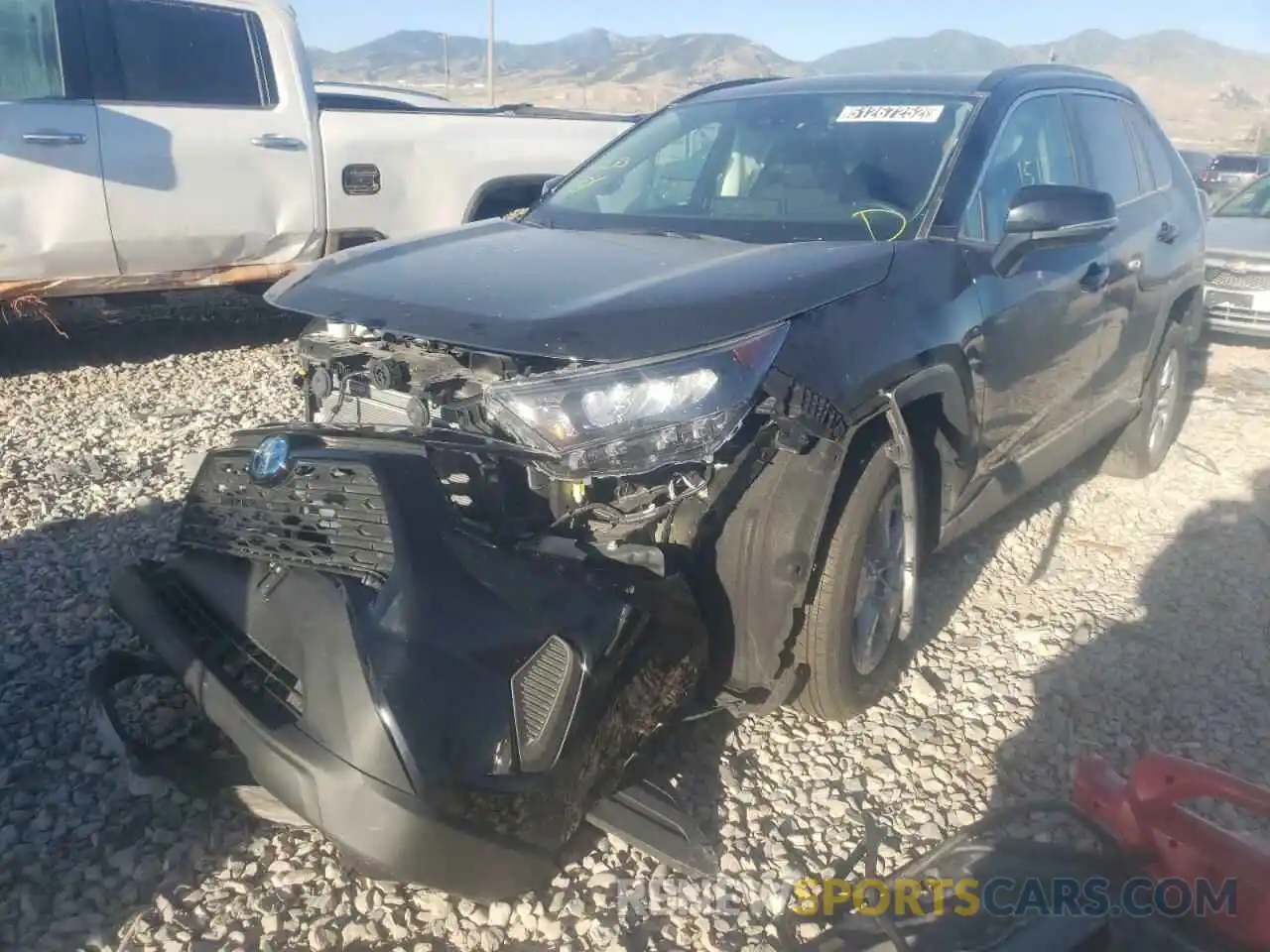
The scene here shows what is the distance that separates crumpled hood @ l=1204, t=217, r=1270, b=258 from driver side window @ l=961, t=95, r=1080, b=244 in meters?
5.52

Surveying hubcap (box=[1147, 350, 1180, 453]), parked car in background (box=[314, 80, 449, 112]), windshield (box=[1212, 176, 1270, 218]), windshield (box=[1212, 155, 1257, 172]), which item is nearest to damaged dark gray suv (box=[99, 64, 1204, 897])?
hubcap (box=[1147, 350, 1180, 453])

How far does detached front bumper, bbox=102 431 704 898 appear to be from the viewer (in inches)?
78.7

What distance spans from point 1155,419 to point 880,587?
297 cm

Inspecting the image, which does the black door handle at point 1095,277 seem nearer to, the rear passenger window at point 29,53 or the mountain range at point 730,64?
the rear passenger window at point 29,53

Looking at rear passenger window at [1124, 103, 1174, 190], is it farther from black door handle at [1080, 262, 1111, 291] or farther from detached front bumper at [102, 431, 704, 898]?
detached front bumper at [102, 431, 704, 898]

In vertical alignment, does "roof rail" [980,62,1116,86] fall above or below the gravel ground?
above

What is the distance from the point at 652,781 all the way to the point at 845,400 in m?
1.02

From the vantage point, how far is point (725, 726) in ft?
10.2

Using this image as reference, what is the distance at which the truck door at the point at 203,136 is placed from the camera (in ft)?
18.9

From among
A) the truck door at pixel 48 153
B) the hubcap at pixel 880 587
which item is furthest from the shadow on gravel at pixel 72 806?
the truck door at pixel 48 153

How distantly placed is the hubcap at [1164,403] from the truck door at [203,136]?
4.73 metres

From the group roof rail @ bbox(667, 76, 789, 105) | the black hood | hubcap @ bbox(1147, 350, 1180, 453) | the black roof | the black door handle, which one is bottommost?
hubcap @ bbox(1147, 350, 1180, 453)

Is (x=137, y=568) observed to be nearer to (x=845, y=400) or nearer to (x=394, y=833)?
(x=394, y=833)

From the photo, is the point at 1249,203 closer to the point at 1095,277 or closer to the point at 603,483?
the point at 1095,277
